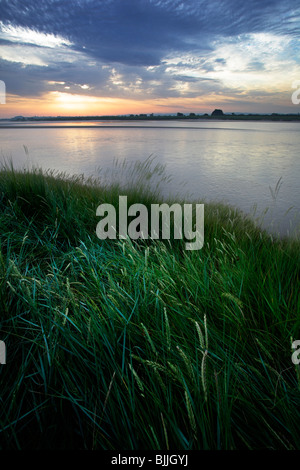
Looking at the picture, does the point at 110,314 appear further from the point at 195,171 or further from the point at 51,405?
the point at 195,171

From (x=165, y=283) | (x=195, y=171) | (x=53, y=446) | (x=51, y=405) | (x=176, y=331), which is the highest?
(x=195, y=171)

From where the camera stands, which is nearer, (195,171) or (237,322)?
(237,322)

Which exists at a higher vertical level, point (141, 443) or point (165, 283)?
point (165, 283)

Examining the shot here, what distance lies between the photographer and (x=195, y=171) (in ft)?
30.0

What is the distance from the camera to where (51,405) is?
1133mm

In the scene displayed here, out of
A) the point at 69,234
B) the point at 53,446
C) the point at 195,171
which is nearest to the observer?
the point at 53,446

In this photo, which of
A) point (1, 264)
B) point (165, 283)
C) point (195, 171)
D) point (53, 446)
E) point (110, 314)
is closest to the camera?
point (53, 446)

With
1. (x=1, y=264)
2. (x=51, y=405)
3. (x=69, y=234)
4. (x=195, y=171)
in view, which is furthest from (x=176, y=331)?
(x=195, y=171)

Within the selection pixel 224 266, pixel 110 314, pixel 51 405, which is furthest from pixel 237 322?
pixel 51 405
